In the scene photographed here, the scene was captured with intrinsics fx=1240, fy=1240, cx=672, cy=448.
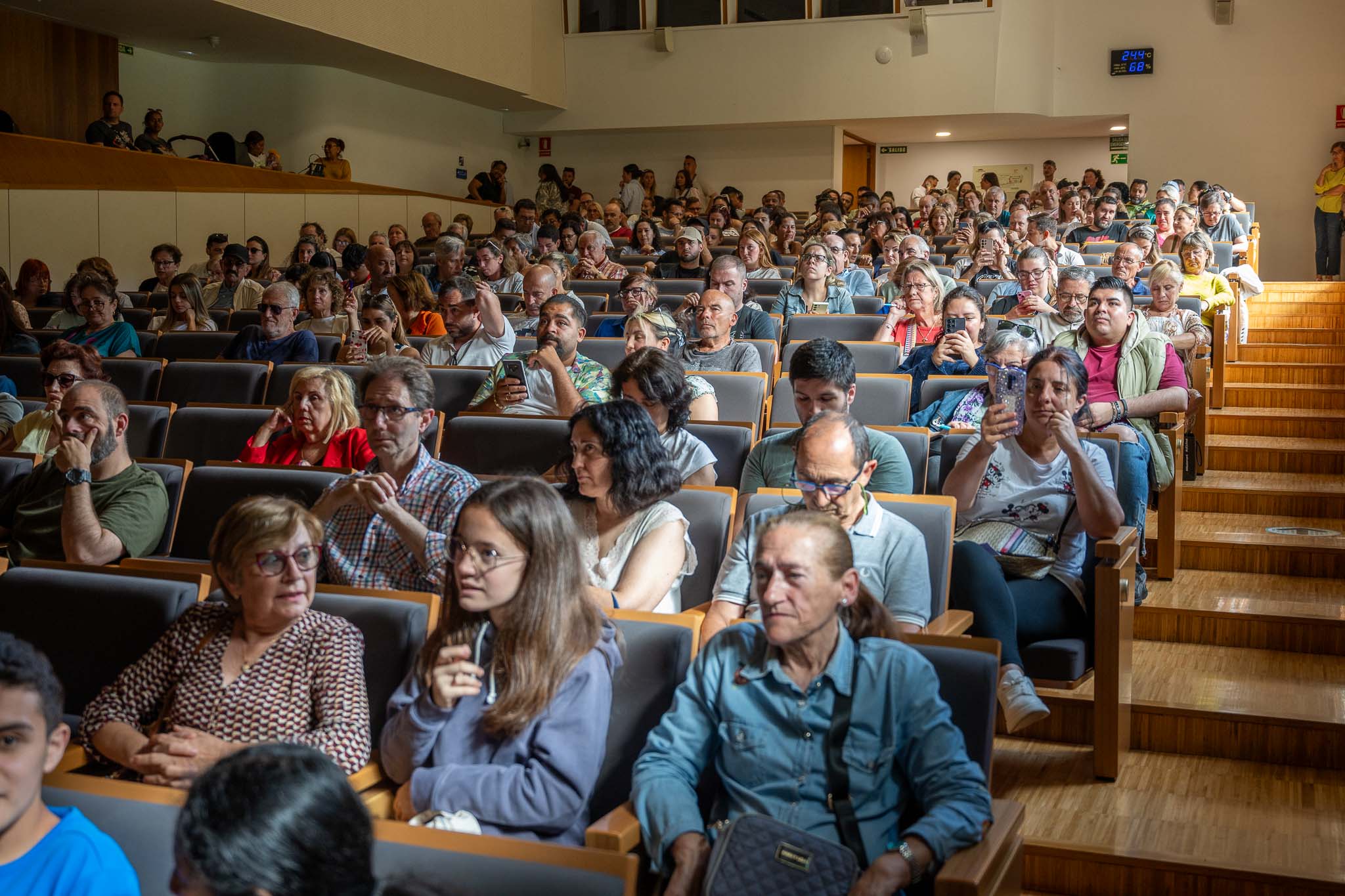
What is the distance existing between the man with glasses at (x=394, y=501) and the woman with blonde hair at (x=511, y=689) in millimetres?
578

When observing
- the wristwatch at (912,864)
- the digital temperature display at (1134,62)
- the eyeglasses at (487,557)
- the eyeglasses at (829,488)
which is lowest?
the wristwatch at (912,864)

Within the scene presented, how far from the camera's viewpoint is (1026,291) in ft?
16.2

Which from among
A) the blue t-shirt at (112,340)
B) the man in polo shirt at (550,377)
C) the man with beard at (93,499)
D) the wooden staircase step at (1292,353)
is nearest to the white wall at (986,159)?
the wooden staircase step at (1292,353)

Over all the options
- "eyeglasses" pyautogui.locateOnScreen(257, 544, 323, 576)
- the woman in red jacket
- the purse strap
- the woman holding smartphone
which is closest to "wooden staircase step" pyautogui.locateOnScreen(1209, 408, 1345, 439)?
the woman holding smartphone

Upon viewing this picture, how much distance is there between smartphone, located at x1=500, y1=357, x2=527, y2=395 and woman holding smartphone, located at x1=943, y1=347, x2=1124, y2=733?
149 centimetres

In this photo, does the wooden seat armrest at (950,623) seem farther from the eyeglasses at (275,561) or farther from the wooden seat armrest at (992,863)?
the eyeglasses at (275,561)

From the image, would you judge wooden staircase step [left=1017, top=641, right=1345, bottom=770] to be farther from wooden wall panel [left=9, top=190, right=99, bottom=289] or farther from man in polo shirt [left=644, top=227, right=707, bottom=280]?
wooden wall panel [left=9, top=190, right=99, bottom=289]

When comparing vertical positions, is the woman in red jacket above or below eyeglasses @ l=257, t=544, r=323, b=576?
above

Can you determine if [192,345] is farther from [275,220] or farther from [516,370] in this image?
[275,220]

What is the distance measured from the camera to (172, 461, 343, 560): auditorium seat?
287cm

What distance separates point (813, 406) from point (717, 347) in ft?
4.53

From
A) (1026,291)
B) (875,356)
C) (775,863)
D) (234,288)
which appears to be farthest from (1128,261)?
(234,288)

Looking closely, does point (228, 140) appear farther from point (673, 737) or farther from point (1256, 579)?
point (673, 737)

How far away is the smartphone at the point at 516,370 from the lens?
12.6ft
